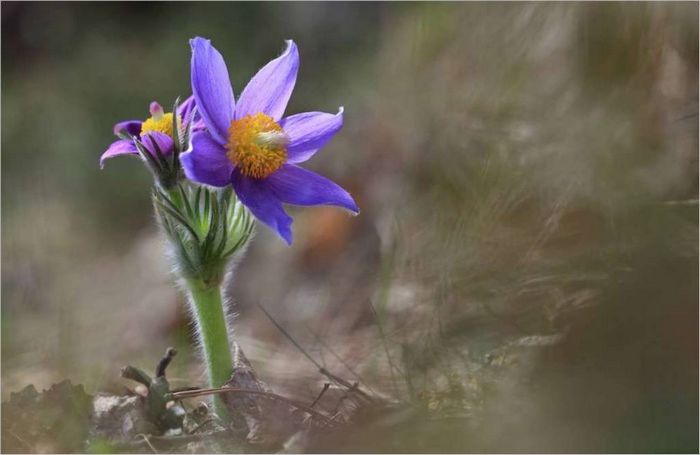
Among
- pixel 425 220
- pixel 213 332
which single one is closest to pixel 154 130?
pixel 213 332

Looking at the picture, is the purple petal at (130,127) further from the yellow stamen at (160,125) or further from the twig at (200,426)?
the twig at (200,426)

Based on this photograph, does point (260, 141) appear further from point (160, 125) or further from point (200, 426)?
point (200, 426)

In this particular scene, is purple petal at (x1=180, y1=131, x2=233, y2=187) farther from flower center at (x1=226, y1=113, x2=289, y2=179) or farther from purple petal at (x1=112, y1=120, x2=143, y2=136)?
purple petal at (x1=112, y1=120, x2=143, y2=136)

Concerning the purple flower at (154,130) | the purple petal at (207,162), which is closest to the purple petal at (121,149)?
the purple flower at (154,130)

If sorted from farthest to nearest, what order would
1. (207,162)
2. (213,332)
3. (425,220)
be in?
(425,220) < (213,332) < (207,162)

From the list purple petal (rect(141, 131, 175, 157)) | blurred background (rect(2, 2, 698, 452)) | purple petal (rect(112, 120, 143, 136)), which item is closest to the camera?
blurred background (rect(2, 2, 698, 452))

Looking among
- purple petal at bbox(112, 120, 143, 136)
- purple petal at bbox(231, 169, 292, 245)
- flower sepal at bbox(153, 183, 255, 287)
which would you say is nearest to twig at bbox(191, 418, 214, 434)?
flower sepal at bbox(153, 183, 255, 287)

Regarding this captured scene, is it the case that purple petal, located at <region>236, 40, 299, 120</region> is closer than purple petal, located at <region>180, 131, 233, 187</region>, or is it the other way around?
purple petal, located at <region>180, 131, 233, 187</region>

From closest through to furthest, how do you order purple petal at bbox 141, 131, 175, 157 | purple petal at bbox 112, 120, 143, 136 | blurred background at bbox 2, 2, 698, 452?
blurred background at bbox 2, 2, 698, 452 < purple petal at bbox 141, 131, 175, 157 < purple petal at bbox 112, 120, 143, 136
